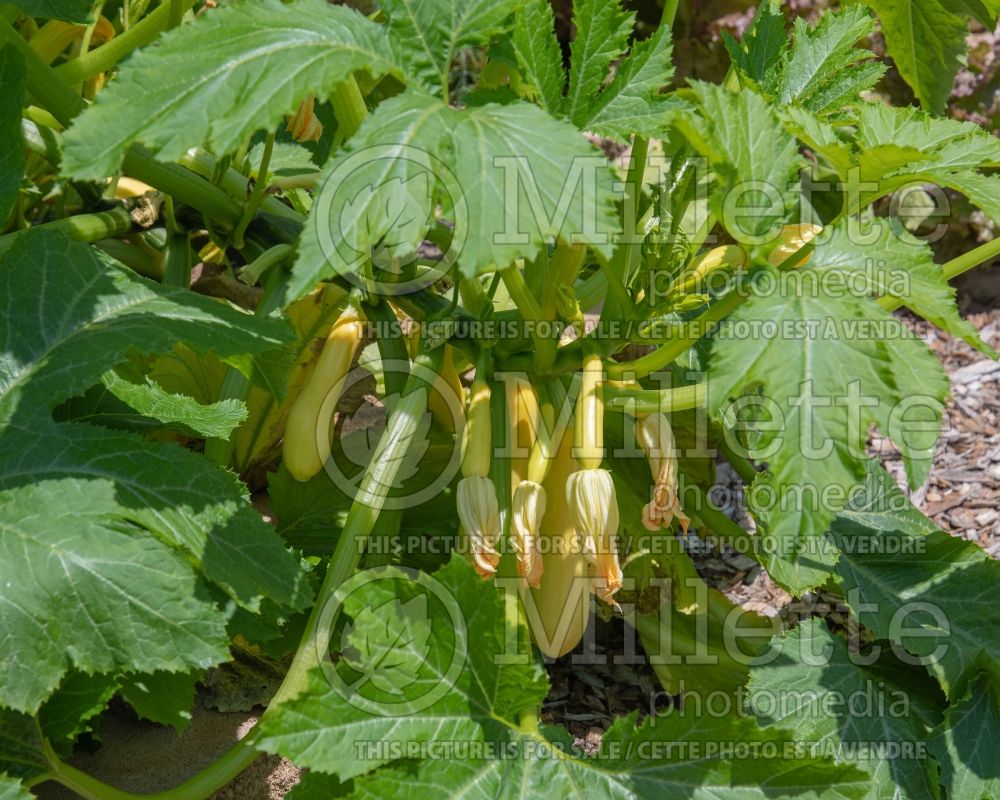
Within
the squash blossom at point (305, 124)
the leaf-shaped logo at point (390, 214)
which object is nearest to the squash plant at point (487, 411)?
the leaf-shaped logo at point (390, 214)

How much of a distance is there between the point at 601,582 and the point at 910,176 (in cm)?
71

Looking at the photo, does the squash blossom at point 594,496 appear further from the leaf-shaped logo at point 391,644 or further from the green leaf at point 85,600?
the green leaf at point 85,600

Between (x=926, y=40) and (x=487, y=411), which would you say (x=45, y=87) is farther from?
(x=926, y=40)

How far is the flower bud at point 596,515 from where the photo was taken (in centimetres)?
155

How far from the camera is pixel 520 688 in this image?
56.2 inches

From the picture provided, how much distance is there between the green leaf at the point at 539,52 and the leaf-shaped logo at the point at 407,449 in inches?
21.7

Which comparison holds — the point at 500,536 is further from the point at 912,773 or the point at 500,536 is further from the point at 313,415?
the point at 912,773

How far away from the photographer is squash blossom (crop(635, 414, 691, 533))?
163 centimetres

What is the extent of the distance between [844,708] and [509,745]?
1.97 feet

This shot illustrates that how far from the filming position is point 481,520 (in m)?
1.58

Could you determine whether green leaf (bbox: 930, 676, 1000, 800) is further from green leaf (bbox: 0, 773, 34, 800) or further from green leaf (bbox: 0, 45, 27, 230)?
green leaf (bbox: 0, 45, 27, 230)

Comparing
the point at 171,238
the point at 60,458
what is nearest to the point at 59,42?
the point at 171,238

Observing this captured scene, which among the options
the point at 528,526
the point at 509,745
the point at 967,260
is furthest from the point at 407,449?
the point at 967,260

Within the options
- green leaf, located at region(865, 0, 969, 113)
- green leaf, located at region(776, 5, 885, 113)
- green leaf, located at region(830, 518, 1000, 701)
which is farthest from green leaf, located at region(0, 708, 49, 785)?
green leaf, located at region(865, 0, 969, 113)
